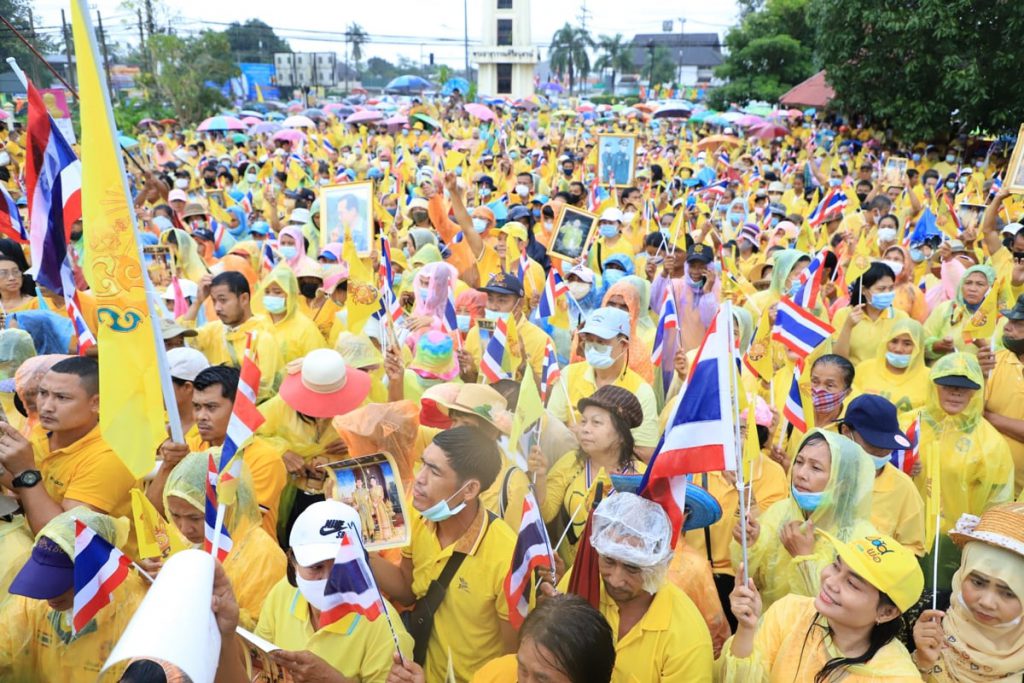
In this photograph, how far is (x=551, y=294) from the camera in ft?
21.0

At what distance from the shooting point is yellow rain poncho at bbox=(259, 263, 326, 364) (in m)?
5.92

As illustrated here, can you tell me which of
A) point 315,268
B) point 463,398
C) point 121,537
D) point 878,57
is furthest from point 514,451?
point 878,57

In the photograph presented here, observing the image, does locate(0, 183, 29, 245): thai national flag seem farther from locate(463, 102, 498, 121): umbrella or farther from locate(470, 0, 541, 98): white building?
locate(470, 0, 541, 98): white building

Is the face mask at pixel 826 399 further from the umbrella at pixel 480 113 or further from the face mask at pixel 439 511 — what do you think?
the umbrella at pixel 480 113

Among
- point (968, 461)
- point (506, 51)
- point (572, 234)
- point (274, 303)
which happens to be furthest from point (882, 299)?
point (506, 51)

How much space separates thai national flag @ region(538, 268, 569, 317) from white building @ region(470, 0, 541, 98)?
2462 inches

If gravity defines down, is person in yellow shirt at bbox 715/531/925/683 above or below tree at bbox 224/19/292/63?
below

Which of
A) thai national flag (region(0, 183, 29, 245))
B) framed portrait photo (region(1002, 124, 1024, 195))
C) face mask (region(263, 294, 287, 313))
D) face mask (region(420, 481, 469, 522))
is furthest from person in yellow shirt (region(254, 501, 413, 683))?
framed portrait photo (region(1002, 124, 1024, 195))

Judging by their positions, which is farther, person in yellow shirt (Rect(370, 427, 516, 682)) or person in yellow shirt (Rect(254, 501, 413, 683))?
person in yellow shirt (Rect(370, 427, 516, 682))

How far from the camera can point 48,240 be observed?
492cm

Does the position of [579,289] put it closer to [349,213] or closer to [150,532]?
[349,213]

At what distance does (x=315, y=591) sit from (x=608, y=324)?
281 cm

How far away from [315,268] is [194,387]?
3353 millimetres

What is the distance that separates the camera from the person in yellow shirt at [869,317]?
627cm
